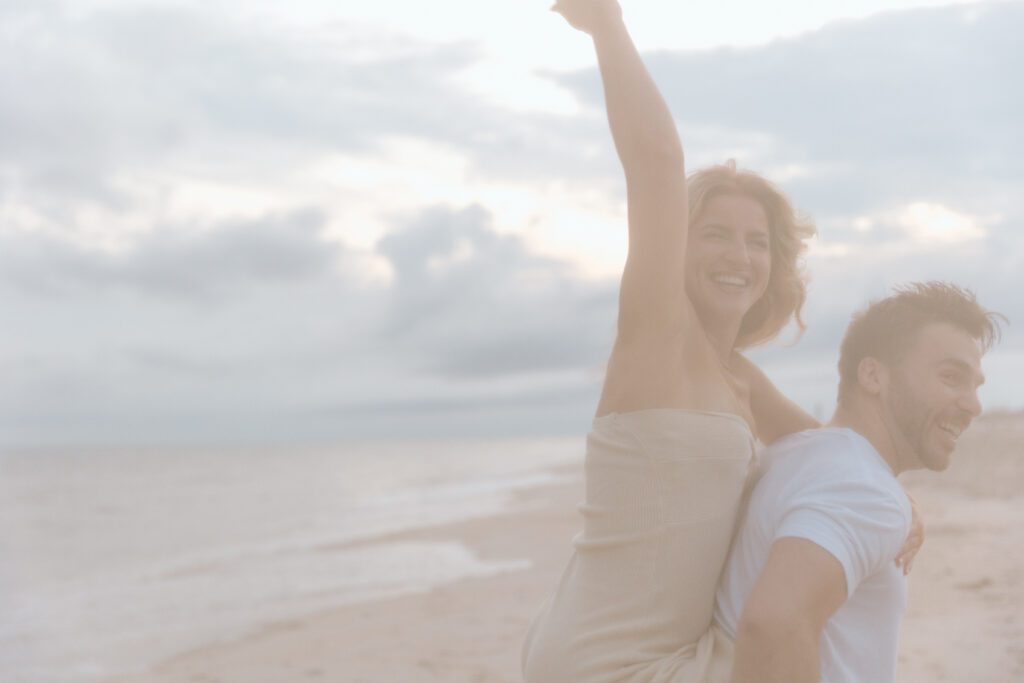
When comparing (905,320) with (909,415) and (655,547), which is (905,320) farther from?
(655,547)

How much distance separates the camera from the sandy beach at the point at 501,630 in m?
6.68

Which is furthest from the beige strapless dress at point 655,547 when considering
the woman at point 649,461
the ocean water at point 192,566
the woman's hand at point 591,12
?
the ocean water at point 192,566

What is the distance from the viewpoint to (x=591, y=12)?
216cm

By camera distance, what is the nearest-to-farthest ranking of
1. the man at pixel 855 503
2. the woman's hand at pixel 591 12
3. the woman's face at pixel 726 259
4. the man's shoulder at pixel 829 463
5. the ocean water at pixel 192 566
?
the man at pixel 855 503 → the man's shoulder at pixel 829 463 → the woman's hand at pixel 591 12 → the woman's face at pixel 726 259 → the ocean water at pixel 192 566

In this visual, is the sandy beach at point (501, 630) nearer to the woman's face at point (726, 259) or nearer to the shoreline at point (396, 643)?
the shoreline at point (396, 643)

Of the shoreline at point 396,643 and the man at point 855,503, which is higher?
the man at point 855,503

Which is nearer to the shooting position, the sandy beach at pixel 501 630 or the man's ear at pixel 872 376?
the man's ear at pixel 872 376

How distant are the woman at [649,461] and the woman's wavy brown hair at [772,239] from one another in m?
0.39

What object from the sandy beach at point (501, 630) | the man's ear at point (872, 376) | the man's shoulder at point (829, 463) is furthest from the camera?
the sandy beach at point (501, 630)

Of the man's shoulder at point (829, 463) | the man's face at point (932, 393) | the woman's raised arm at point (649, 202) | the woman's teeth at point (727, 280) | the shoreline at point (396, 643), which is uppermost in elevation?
the woman's raised arm at point (649, 202)

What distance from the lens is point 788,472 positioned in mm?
2113

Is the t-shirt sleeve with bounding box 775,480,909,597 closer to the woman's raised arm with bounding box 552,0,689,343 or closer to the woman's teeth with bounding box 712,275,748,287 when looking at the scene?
the woman's raised arm with bounding box 552,0,689,343

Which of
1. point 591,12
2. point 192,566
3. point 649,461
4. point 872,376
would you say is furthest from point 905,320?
point 192,566

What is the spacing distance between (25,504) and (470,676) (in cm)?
3297
